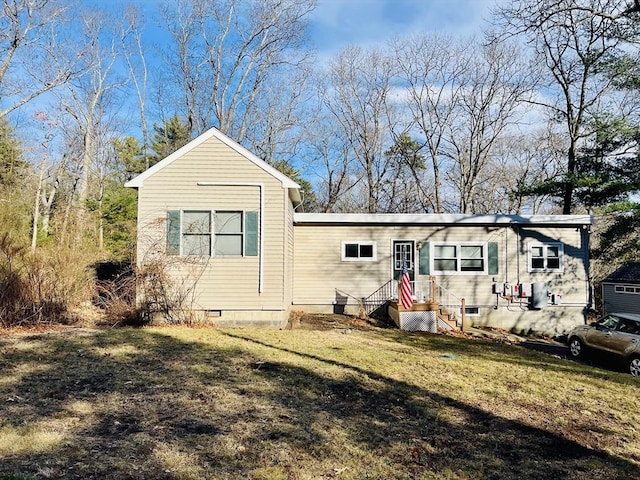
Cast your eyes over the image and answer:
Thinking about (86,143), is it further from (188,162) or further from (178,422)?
(178,422)

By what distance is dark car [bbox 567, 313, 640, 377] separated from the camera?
359 inches

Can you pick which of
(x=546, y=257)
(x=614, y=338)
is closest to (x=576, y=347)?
(x=614, y=338)

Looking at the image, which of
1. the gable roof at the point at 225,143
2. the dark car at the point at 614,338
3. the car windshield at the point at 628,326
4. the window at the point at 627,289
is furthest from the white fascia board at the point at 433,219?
the window at the point at 627,289

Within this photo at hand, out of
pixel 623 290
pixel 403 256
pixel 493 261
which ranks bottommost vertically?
pixel 623 290

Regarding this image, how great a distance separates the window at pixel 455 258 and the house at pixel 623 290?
388 inches

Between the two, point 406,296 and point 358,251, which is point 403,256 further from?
point 406,296

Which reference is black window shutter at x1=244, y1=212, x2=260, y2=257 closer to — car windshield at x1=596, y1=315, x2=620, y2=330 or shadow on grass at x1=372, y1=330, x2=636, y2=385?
shadow on grass at x1=372, y1=330, x2=636, y2=385

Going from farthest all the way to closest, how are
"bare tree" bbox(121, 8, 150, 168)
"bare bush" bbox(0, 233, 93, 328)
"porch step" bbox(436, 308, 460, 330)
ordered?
1. "bare tree" bbox(121, 8, 150, 168)
2. "porch step" bbox(436, 308, 460, 330)
3. "bare bush" bbox(0, 233, 93, 328)

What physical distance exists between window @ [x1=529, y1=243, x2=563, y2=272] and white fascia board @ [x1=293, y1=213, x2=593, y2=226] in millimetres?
861

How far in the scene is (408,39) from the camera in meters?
27.1

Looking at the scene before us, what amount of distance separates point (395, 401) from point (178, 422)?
266 centimetres

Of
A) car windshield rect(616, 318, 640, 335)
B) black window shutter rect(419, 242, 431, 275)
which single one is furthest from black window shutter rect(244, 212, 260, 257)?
car windshield rect(616, 318, 640, 335)

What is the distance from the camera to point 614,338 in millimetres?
9625

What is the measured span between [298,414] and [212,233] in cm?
714
